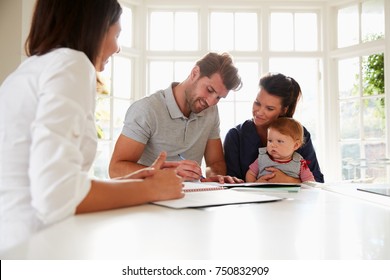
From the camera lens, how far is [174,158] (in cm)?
200

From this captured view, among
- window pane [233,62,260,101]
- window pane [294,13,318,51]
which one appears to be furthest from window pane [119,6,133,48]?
window pane [294,13,318,51]

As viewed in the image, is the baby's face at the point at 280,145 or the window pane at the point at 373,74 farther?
the window pane at the point at 373,74

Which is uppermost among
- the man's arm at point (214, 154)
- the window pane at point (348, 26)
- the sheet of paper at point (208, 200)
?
the window pane at point (348, 26)

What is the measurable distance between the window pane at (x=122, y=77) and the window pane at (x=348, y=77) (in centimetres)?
237

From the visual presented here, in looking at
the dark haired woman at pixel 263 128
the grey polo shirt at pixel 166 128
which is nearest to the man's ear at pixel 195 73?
the grey polo shirt at pixel 166 128

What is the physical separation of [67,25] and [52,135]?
34 cm

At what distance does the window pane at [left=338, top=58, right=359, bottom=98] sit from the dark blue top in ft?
7.81

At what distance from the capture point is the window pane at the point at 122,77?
4.08 m

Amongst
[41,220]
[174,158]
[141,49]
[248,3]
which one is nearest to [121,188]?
[41,220]

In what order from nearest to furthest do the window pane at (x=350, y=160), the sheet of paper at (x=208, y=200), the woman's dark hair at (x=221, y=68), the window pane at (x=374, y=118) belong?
the sheet of paper at (x=208, y=200)
the woman's dark hair at (x=221, y=68)
the window pane at (x=374, y=118)
the window pane at (x=350, y=160)

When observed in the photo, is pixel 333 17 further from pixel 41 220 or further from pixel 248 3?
pixel 41 220

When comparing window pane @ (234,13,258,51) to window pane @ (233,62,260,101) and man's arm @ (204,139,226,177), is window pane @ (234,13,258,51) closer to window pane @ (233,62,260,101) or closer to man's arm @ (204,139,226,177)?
window pane @ (233,62,260,101)

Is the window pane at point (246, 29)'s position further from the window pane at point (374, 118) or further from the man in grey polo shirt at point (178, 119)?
the man in grey polo shirt at point (178, 119)

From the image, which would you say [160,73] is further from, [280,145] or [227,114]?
[280,145]
